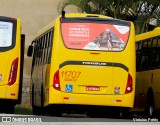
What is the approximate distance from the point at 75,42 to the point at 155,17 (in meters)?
10.8

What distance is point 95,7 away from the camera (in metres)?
31.2

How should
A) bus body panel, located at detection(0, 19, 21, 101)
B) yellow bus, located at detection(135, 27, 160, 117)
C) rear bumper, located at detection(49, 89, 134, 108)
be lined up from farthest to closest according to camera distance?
yellow bus, located at detection(135, 27, 160, 117) < bus body panel, located at detection(0, 19, 21, 101) < rear bumper, located at detection(49, 89, 134, 108)

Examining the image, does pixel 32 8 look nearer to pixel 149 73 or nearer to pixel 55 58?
pixel 149 73

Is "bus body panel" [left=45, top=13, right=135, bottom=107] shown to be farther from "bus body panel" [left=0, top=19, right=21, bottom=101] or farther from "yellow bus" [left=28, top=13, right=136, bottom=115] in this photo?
"bus body panel" [left=0, top=19, right=21, bottom=101]

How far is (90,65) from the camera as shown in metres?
18.2

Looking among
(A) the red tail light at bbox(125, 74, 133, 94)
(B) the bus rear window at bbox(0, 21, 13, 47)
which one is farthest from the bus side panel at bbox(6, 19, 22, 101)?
(A) the red tail light at bbox(125, 74, 133, 94)

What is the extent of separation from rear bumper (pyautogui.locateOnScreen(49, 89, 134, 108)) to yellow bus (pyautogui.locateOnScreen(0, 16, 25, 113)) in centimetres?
116

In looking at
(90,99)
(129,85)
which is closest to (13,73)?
(90,99)

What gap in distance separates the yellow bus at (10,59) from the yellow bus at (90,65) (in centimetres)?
96

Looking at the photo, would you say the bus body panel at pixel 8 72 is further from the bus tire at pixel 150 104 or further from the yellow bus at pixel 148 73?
the bus tire at pixel 150 104

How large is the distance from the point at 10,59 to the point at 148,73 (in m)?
5.56

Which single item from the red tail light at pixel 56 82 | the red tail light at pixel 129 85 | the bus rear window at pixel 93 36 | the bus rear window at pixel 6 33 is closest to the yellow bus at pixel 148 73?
the red tail light at pixel 129 85

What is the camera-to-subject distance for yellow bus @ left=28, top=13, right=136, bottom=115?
18094 mm

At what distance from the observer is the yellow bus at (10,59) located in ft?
60.0
